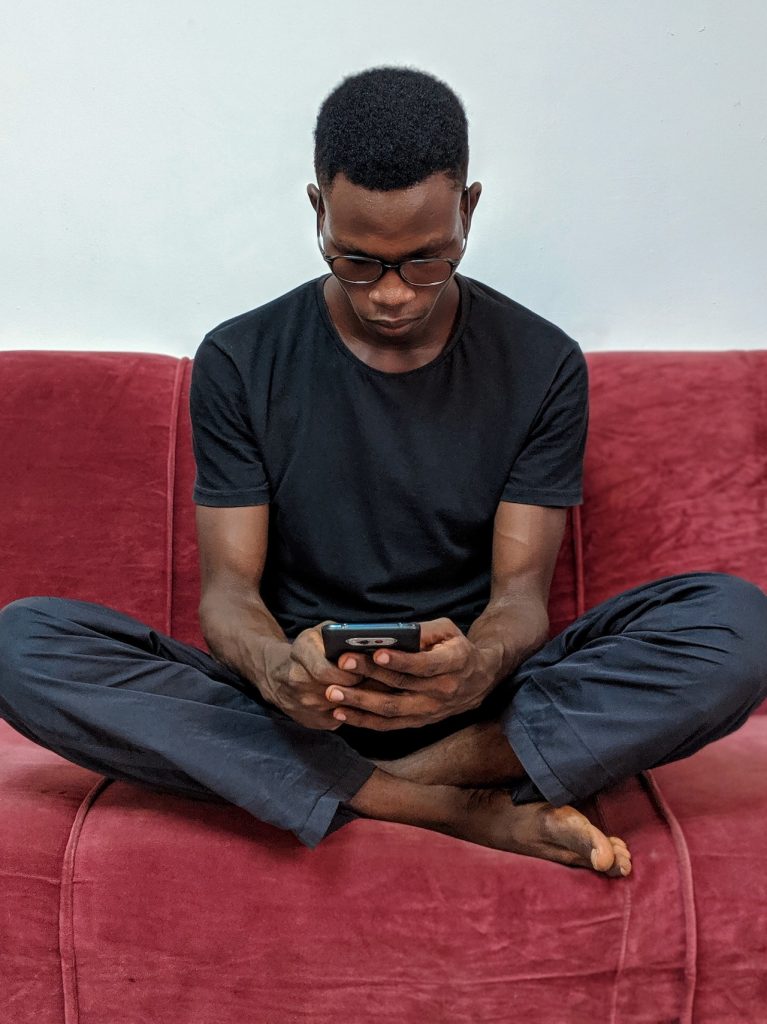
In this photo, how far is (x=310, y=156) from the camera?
1.90 metres

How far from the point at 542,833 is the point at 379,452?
52cm

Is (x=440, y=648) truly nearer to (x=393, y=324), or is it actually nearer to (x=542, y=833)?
(x=542, y=833)

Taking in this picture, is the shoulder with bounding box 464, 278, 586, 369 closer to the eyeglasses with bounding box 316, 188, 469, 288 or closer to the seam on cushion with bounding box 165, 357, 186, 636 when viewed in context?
the eyeglasses with bounding box 316, 188, 469, 288

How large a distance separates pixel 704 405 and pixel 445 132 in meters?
0.69

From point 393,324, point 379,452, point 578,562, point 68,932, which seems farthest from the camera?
point 578,562

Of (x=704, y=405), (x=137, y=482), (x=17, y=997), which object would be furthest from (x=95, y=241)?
(x=17, y=997)

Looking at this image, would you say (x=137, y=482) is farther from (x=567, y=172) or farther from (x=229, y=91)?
(x=567, y=172)

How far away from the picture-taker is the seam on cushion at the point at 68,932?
1235 millimetres

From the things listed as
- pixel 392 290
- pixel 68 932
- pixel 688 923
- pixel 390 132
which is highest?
pixel 390 132

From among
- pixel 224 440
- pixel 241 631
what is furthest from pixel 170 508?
pixel 241 631

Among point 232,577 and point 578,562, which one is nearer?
point 232,577

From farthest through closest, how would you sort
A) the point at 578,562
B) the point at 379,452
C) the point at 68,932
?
the point at 578,562
the point at 379,452
the point at 68,932

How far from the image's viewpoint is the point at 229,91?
6.18ft

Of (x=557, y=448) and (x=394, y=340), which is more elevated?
(x=394, y=340)
